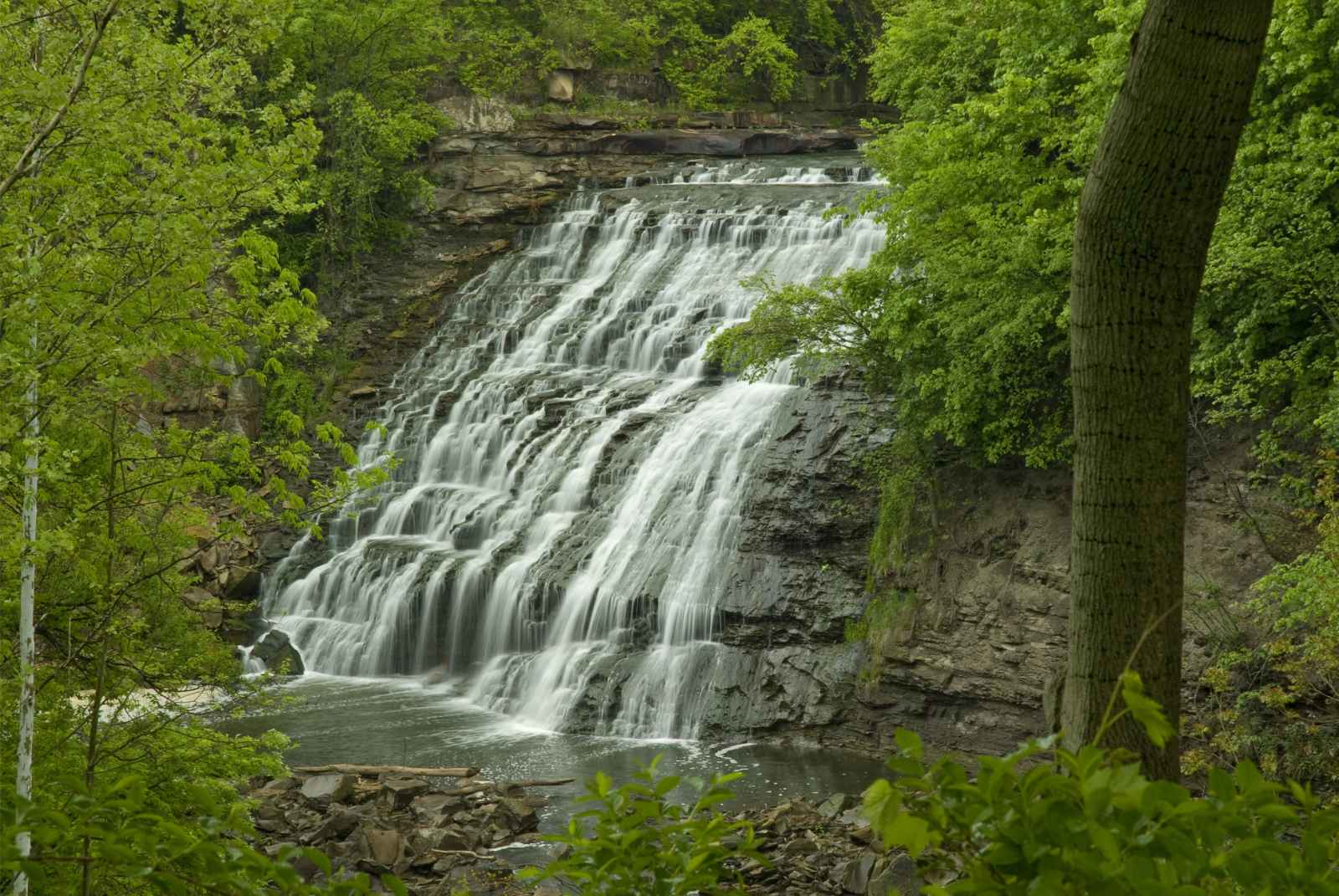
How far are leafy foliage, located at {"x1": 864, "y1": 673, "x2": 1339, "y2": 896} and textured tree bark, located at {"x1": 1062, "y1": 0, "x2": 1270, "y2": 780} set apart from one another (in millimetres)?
1839

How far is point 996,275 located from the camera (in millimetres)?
16234

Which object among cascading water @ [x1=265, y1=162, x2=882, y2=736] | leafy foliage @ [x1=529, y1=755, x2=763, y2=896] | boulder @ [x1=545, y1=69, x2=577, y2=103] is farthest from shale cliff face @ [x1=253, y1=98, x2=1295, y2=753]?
boulder @ [x1=545, y1=69, x2=577, y2=103]

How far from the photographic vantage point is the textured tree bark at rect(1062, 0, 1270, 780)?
4.02 metres

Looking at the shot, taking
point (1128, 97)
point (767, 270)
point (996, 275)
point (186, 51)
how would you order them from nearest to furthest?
point (1128, 97), point (186, 51), point (996, 275), point (767, 270)

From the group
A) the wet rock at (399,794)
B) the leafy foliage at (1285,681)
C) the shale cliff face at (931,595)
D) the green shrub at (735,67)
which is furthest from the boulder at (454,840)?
the green shrub at (735,67)

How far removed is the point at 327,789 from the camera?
1409 cm

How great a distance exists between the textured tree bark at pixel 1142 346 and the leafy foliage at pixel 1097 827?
1.84 meters

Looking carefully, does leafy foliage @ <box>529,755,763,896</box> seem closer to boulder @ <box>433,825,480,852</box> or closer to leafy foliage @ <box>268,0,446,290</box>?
boulder @ <box>433,825,480,852</box>

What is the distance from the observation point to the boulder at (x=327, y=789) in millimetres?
13945

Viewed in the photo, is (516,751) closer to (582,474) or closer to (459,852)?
(459,852)

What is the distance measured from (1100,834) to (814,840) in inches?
429

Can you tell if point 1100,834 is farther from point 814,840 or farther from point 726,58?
point 726,58

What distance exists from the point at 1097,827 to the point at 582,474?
820 inches

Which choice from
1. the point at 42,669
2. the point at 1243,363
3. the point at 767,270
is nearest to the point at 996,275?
the point at 1243,363
